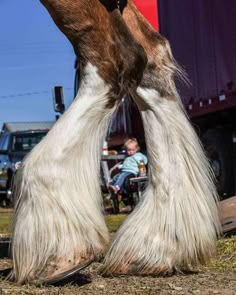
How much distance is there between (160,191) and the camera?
9.86 feet

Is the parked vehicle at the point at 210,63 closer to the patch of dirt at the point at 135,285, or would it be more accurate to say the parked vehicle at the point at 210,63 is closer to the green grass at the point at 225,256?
the green grass at the point at 225,256

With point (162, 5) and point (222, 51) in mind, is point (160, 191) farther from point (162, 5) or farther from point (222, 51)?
point (162, 5)

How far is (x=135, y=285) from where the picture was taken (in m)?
2.77

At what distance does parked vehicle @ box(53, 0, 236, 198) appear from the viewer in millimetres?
9852

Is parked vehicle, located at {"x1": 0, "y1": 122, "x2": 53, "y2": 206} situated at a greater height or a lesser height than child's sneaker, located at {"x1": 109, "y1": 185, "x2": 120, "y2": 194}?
greater

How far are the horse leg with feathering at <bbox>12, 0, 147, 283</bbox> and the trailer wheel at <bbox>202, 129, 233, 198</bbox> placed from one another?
7359 mm

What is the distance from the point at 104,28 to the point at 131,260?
37.0 inches

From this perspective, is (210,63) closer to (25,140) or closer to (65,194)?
(65,194)

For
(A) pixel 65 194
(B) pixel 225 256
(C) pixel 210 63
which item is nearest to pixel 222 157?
(C) pixel 210 63

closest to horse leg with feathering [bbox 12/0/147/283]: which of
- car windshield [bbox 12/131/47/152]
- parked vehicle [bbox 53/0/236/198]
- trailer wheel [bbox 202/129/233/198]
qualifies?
parked vehicle [bbox 53/0/236/198]

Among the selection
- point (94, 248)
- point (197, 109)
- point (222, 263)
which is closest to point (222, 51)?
point (197, 109)

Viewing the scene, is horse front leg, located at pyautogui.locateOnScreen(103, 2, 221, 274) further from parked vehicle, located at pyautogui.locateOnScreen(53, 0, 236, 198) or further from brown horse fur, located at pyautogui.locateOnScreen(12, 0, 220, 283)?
parked vehicle, located at pyautogui.locateOnScreen(53, 0, 236, 198)

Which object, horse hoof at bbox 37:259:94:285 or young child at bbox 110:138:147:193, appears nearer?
horse hoof at bbox 37:259:94:285

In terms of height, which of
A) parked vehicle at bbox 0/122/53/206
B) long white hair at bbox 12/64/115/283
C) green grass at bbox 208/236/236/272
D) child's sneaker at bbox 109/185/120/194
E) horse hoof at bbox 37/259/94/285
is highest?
parked vehicle at bbox 0/122/53/206
